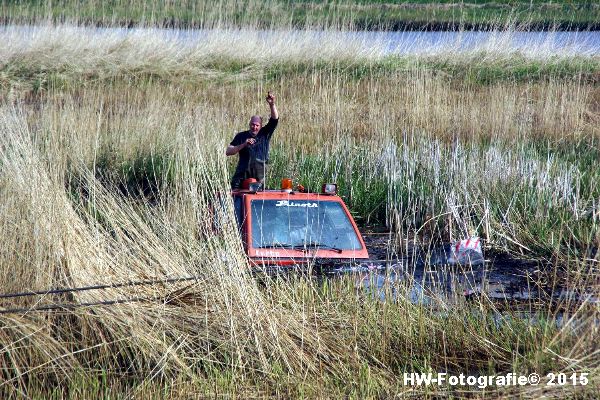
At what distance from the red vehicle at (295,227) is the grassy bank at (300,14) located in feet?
42.4

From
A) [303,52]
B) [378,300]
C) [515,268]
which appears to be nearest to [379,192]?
[515,268]

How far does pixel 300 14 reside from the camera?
92.0ft

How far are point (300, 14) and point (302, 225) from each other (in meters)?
20.7

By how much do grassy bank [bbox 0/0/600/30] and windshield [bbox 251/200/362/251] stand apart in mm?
12964

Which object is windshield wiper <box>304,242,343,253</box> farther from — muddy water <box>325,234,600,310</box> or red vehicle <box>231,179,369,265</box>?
muddy water <box>325,234,600,310</box>

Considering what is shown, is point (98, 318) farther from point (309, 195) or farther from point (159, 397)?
point (309, 195)

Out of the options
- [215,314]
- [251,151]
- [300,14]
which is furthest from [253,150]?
[300,14]

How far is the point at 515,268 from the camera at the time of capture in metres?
9.23

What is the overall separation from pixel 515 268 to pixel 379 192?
8.91 ft

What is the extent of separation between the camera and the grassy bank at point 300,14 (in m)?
22.2

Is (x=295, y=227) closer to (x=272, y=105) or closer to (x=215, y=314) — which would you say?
(x=215, y=314)

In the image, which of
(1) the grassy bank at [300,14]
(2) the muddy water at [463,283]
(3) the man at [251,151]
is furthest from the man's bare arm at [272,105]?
(1) the grassy bank at [300,14]

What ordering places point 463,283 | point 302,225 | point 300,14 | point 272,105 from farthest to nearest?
point 300,14
point 272,105
point 302,225
point 463,283

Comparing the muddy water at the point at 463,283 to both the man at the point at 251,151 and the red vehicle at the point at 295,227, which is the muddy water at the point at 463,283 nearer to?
the red vehicle at the point at 295,227
